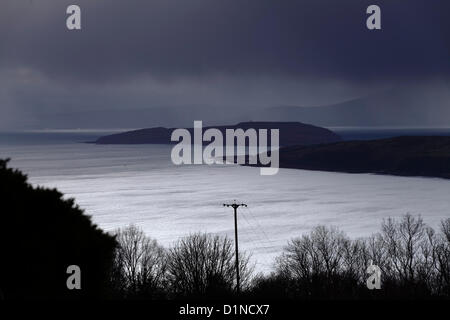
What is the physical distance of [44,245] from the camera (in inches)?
418

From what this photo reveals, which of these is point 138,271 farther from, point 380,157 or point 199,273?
point 380,157

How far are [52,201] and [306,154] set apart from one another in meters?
135

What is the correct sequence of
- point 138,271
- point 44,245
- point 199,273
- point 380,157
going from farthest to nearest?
point 380,157 → point 138,271 → point 199,273 → point 44,245

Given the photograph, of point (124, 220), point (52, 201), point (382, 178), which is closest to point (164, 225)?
point (124, 220)

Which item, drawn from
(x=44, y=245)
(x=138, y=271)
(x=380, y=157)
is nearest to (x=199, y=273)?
(x=138, y=271)

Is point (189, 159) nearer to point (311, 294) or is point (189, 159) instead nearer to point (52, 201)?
point (311, 294)

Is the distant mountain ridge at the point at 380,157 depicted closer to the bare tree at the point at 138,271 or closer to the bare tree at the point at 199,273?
the bare tree at the point at 138,271

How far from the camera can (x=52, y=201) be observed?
38.5 ft

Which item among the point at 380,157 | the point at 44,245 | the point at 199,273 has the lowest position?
the point at 199,273

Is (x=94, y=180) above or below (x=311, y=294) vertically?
above

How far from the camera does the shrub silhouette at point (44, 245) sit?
10.3 m

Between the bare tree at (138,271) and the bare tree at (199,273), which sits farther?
the bare tree at (199,273)

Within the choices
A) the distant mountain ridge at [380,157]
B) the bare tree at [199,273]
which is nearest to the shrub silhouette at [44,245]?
the bare tree at [199,273]

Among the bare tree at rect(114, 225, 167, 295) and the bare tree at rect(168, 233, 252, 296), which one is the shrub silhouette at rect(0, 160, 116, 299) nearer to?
the bare tree at rect(114, 225, 167, 295)
